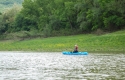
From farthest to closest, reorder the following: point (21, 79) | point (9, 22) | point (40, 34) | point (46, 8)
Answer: point (9, 22)
point (46, 8)
point (40, 34)
point (21, 79)

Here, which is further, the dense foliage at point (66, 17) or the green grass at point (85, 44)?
the dense foliage at point (66, 17)

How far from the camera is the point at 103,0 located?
78.6 meters

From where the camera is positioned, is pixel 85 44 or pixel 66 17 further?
pixel 66 17

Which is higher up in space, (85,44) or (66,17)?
(66,17)

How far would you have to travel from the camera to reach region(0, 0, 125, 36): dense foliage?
255ft

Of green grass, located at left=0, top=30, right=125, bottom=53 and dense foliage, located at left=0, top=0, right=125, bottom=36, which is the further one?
dense foliage, located at left=0, top=0, right=125, bottom=36

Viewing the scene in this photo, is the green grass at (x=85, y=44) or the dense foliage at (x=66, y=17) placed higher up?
the dense foliage at (x=66, y=17)

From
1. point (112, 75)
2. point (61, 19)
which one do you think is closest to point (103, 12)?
point (61, 19)

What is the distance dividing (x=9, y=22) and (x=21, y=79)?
91.4 meters

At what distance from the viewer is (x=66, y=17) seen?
91625 mm

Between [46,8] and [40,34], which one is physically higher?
[46,8]

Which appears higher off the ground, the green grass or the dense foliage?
the dense foliage

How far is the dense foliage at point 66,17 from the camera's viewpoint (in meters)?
77.8

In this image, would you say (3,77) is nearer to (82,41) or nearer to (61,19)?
(82,41)
